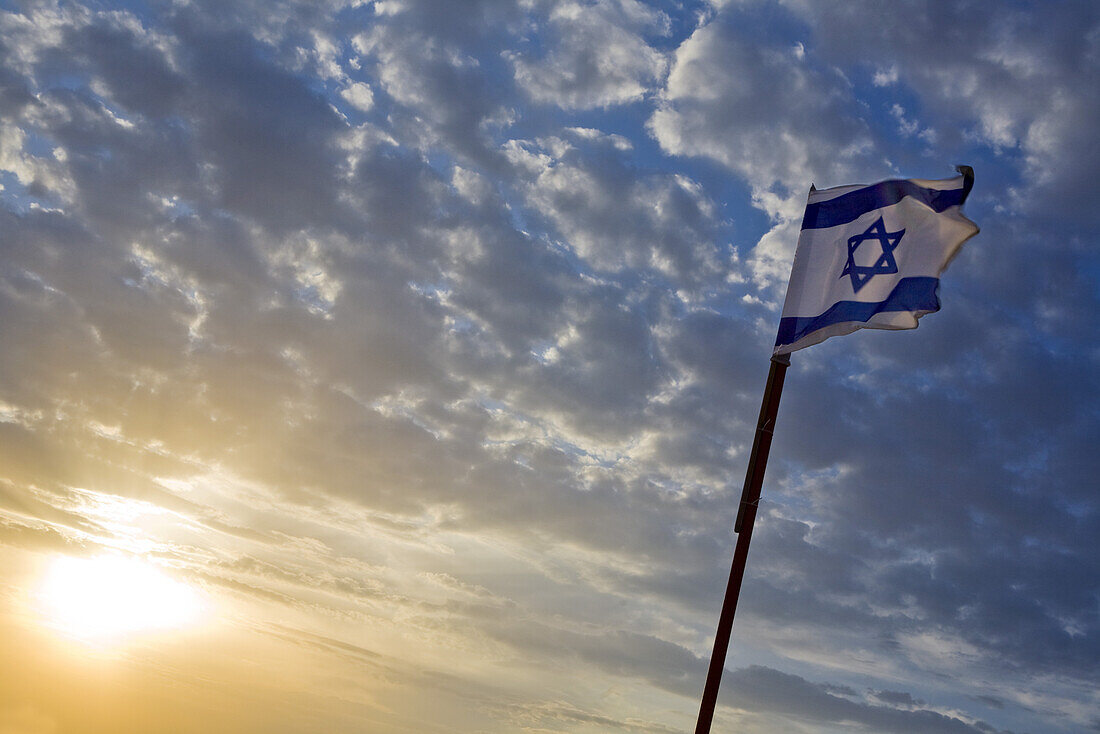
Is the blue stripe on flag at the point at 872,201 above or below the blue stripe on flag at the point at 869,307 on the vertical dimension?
above

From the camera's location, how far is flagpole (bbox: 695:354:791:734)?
47.7 feet

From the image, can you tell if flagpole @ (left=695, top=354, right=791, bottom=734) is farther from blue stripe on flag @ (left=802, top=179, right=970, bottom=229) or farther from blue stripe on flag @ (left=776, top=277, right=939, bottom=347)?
blue stripe on flag @ (left=802, top=179, right=970, bottom=229)

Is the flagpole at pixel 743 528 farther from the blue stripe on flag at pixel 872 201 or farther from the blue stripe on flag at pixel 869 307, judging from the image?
the blue stripe on flag at pixel 872 201

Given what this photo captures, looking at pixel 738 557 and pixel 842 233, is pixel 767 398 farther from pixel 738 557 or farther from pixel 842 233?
pixel 842 233

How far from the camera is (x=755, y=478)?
50.7 feet

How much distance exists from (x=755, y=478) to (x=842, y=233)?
5.89 metres

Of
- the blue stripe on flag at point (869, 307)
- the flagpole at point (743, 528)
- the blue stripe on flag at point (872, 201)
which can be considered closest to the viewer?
the flagpole at point (743, 528)

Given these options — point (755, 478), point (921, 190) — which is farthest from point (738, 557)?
point (921, 190)

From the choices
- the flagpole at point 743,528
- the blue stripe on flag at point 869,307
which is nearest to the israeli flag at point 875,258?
the blue stripe on flag at point 869,307

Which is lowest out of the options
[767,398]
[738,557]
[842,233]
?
[738,557]

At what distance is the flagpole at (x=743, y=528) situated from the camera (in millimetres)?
14547

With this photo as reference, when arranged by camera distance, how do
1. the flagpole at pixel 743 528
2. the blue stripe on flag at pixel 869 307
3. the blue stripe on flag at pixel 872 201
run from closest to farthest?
the flagpole at pixel 743 528 < the blue stripe on flag at pixel 869 307 < the blue stripe on flag at pixel 872 201

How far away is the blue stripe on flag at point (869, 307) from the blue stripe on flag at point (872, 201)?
168 centimetres

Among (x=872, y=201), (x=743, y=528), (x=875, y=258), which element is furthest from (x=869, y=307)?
(x=743, y=528)
